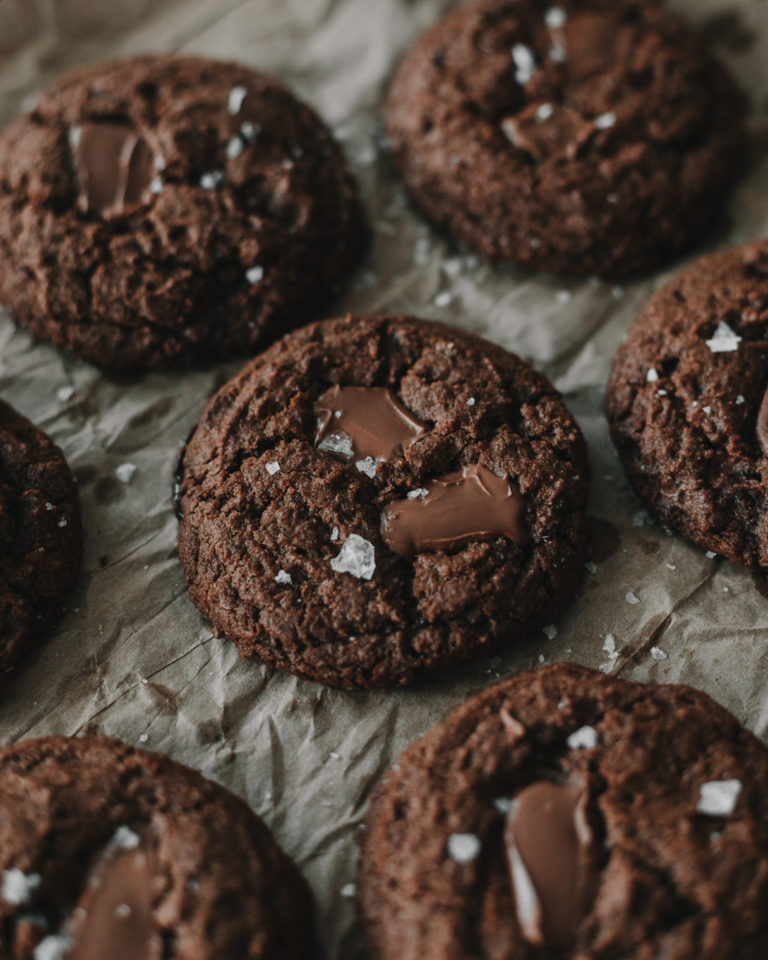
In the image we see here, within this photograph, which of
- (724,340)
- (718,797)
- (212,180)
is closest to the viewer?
(718,797)

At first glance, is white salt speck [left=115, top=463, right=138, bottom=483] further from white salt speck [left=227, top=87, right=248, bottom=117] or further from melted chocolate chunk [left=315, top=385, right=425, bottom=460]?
white salt speck [left=227, top=87, right=248, bottom=117]

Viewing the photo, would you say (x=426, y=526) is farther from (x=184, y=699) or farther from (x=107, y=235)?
(x=107, y=235)

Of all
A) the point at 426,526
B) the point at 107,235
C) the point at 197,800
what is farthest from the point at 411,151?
the point at 197,800

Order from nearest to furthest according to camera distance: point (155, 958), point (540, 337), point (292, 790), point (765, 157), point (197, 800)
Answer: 1. point (155, 958)
2. point (197, 800)
3. point (292, 790)
4. point (540, 337)
5. point (765, 157)

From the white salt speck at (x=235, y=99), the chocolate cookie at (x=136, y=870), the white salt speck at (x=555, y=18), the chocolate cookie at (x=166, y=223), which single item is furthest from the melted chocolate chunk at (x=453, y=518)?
the white salt speck at (x=555, y=18)

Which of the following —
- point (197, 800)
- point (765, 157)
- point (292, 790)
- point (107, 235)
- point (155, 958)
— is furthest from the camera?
point (765, 157)

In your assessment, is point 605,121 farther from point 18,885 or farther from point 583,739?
point 18,885

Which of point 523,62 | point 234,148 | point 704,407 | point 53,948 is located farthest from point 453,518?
point 523,62
